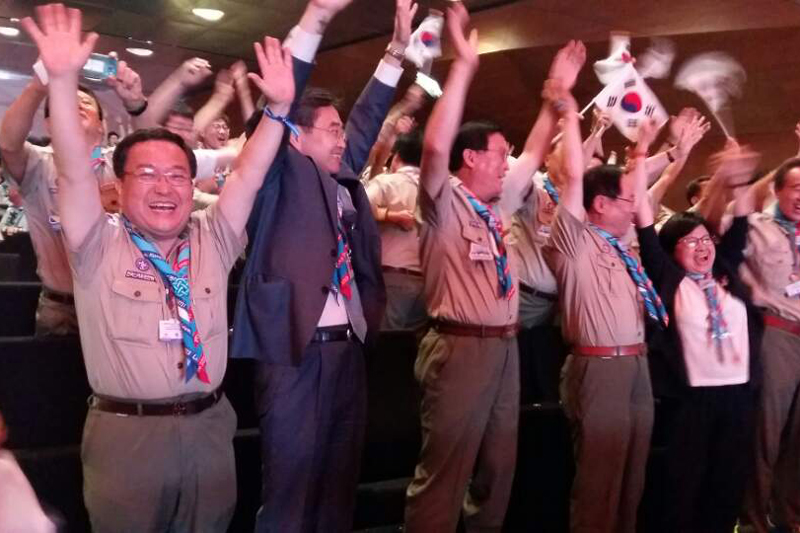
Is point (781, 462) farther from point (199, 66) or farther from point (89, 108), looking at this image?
point (89, 108)

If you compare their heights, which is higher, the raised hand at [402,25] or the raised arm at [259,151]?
the raised hand at [402,25]

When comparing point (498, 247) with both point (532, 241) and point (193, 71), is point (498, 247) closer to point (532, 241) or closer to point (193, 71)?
→ point (532, 241)

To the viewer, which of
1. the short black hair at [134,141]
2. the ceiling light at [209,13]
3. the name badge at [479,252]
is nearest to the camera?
the short black hair at [134,141]

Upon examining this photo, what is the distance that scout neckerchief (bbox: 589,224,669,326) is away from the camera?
2.73m

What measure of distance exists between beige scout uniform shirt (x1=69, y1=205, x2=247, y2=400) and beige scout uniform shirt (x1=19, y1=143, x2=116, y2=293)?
879 mm

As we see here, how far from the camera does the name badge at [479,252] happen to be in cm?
254

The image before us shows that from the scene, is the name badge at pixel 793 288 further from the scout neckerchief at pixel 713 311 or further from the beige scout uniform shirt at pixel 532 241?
the beige scout uniform shirt at pixel 532 241

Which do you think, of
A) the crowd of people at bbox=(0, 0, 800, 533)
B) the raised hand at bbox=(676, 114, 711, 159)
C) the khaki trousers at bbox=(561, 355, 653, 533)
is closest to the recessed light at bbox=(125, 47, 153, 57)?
the crowd of people at bbox=(0, 0, 800, 533)

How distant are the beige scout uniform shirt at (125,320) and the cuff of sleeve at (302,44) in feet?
2.16

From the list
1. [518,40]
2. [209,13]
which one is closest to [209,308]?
[518,40]

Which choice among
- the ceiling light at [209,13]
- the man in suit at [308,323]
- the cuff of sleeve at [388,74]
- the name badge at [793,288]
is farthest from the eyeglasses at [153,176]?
the ceiling light at [209,13]

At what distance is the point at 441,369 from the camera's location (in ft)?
8.23

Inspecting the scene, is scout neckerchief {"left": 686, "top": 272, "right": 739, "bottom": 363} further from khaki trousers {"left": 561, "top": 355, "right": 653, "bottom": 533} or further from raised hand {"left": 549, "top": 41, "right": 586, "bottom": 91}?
raised hand {"left": 549, "top": 41, "right": 586, "bottom": 91}

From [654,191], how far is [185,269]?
8.95 feet
